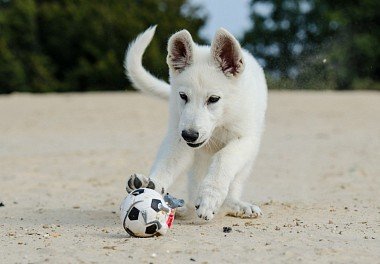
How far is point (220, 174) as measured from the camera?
580cm

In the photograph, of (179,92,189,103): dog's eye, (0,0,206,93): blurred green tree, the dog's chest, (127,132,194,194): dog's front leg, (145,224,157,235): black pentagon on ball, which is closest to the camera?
(145,224,157,235): black pentagon on ball

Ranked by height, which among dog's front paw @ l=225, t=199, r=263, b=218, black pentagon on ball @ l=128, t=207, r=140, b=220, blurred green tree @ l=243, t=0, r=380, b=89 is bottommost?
blurred green tree @ l=243, t=0, r=380, b=89

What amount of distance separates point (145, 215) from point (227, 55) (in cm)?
152

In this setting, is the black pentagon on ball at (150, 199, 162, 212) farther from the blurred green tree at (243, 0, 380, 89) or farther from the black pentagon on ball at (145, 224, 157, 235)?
the blurred green tree at (243, 0, 380, 89)

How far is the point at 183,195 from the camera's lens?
8656 mm

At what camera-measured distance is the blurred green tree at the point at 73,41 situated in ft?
111

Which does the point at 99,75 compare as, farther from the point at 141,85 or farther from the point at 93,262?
the point at 93,262

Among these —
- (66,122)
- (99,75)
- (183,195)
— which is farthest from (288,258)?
(99,75)

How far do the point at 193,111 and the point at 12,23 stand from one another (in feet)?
103

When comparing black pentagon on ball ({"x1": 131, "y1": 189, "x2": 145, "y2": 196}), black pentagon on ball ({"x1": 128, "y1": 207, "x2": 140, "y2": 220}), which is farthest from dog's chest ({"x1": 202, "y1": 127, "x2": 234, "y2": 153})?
black pentagon on ball ({"x1": 128, "y1": 207, "x2": 140, "y2": 220})

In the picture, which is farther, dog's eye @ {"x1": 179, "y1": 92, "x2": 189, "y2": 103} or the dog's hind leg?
the dog's hind leg

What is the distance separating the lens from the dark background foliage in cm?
3394

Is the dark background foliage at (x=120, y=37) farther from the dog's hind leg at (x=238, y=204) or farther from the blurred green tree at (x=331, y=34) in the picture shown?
the dog's hind leg at (x=238, y=204)

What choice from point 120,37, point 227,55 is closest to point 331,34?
point 120,37
